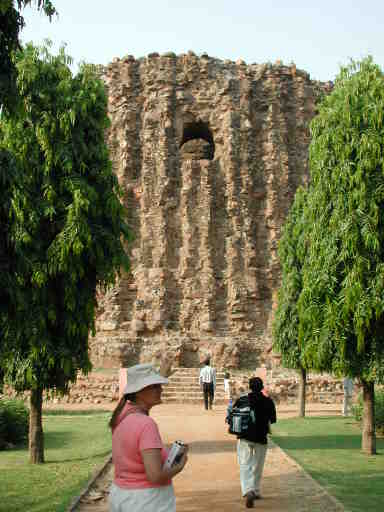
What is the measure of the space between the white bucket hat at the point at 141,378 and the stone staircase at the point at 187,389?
21.8 meters

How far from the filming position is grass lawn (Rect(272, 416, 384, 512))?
9.20 m

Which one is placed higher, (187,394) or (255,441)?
(255,441)

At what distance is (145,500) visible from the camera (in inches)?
154

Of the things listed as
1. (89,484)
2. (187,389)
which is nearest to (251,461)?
(89,484)

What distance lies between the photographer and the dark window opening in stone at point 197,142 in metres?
36.8

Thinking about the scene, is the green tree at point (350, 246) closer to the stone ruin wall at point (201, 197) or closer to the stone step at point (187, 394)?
the stone step at point (187, 394)

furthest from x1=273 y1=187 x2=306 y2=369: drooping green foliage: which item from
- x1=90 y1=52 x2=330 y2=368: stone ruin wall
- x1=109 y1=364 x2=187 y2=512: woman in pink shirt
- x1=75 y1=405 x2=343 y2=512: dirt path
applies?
x1=109 y1=364 x2=187 y2=512: woman in pink shirt

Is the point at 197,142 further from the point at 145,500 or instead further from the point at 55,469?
the point at 145,500

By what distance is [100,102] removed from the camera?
1332 centimetres

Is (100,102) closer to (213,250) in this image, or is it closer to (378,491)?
(378,491)

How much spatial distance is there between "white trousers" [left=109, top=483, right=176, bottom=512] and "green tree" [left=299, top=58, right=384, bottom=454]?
860cm

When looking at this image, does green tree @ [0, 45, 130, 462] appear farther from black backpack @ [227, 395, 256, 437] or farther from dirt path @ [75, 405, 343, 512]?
black backpack @ [227, 395, 256, 437]

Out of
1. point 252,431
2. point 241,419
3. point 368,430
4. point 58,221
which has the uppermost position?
point 58,221

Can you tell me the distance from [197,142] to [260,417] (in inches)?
1181
